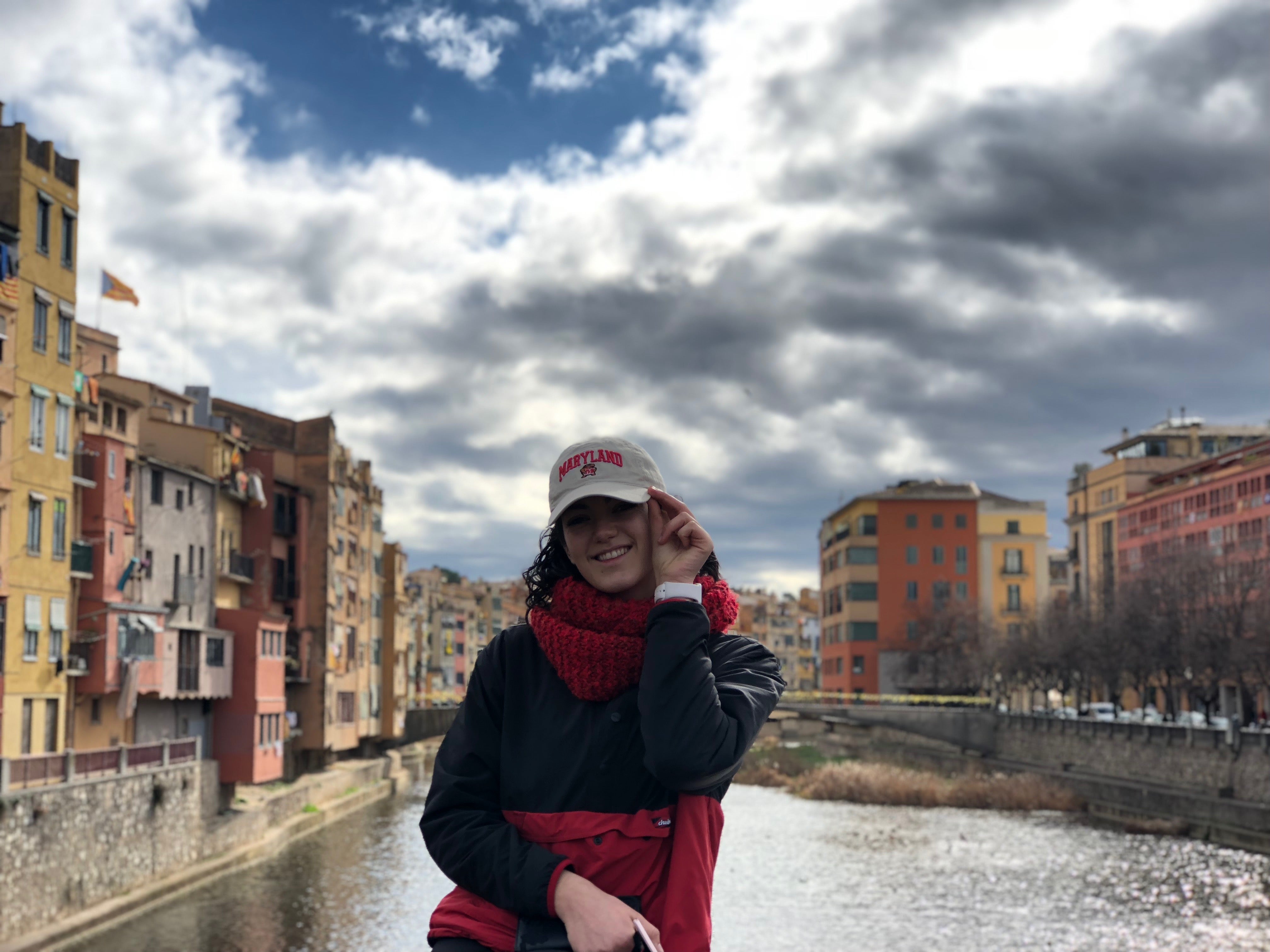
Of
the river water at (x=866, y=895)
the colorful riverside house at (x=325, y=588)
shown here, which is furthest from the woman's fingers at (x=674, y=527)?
the colorful riverside house at (x=325, y=588)

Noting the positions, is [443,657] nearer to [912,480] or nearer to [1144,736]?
[912,480]

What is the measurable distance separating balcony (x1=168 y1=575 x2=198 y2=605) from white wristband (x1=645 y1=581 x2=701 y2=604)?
1581 inches

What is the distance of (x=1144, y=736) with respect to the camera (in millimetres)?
52750

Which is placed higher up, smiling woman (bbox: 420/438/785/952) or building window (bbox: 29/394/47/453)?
building window (bbox: 29/394/47/453)

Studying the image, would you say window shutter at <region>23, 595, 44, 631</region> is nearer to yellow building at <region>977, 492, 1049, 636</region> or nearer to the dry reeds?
the dry reeds

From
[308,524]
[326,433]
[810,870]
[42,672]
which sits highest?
[326,433]

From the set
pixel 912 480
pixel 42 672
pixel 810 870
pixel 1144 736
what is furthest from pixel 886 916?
pixel 912 480

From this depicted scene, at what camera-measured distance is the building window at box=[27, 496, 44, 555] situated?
31734mm

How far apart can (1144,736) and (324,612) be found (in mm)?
30453

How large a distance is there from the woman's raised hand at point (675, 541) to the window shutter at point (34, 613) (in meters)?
31.5

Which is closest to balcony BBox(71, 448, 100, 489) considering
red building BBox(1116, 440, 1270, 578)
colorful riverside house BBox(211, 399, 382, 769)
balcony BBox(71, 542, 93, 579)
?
balcony BBox(71, 542, 93, 579)

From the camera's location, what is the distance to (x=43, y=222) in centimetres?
3259

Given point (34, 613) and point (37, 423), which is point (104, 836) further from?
point (37, 423)

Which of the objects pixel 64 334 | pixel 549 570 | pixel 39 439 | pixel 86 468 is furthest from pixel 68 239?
pixel 549 570
